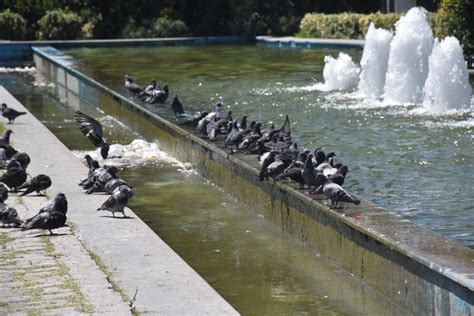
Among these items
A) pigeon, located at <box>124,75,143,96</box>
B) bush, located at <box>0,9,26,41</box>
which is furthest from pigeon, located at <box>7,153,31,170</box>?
bush, located at <box>0,9,26,41</box>

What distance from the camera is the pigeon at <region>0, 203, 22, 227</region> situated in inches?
485

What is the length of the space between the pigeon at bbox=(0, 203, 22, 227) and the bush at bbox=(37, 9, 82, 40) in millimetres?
31146

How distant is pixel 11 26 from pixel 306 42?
10.2 meters

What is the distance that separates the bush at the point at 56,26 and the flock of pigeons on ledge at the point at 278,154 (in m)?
23.7

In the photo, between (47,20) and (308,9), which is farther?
(308,9)

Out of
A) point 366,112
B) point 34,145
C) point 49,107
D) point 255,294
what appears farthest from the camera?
point 49,107

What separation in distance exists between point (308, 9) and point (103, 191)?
3301cm

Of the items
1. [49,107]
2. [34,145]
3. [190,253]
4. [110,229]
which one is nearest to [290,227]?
[190,253]

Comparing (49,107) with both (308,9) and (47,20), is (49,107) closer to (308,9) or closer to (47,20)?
(47,20)

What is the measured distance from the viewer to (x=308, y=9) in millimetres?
46438

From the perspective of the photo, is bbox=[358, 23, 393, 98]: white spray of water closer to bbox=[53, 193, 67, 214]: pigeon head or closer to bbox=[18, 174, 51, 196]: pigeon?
bbox=[18, 174, 51, 196]: pigeon

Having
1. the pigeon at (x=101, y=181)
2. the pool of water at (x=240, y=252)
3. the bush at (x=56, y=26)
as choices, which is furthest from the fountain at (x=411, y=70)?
the bush at (x=56, y=26)

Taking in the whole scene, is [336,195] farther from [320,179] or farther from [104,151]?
[104,151]

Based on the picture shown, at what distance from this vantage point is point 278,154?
46.8 feet
